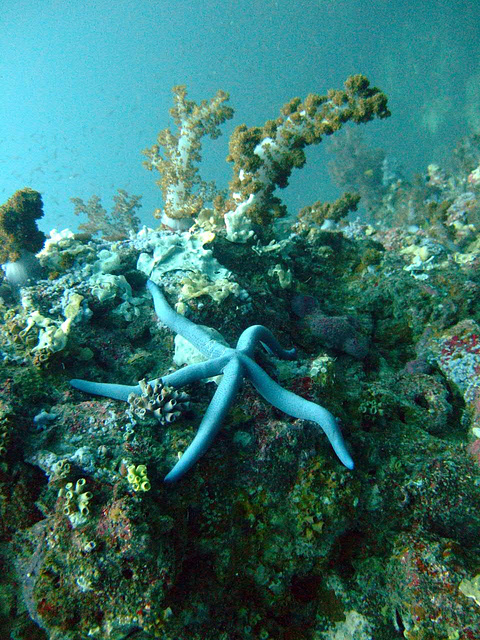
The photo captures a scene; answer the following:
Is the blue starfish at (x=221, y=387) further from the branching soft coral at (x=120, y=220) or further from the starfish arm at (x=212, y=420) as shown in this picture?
the branching soft coral at (x=120, y=220)

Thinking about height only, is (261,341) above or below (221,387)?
above

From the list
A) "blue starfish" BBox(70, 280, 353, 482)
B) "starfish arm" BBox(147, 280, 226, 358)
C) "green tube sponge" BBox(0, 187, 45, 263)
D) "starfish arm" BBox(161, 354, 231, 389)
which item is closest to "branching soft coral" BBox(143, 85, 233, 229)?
"green tube sponge" BBox(0, 187, 45, 263)

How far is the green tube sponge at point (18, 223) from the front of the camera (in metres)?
4.44

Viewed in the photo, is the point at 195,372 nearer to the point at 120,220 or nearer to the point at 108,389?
the point at 108,389

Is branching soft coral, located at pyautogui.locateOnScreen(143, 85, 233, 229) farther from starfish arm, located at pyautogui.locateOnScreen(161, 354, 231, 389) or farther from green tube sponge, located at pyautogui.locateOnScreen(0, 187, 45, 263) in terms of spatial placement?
starfish arm, located at pyautogui.locateOnScreen(161, 354, 231, 389)

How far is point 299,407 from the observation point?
297 centimetres

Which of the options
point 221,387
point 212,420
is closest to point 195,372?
point 221,387

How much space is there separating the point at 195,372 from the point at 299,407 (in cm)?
103

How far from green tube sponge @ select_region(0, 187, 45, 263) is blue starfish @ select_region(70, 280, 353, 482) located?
8.18 feet

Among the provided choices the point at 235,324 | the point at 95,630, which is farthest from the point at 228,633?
the point at 235,324

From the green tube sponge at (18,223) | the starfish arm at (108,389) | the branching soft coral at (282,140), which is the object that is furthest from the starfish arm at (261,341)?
the green tube sponge at (18,223)

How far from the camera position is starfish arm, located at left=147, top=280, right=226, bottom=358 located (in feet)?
11.2

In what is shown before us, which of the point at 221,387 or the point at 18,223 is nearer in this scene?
the point at 221,387

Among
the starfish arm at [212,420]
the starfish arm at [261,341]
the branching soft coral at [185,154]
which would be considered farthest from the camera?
the branching soft coral at [185,154]
